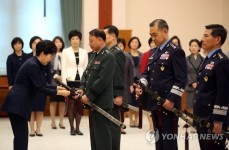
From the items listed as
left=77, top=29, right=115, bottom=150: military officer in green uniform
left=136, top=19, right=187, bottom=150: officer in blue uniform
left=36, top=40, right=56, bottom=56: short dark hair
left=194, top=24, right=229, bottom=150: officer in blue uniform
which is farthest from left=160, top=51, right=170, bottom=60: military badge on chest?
left=36, top=40, right=56, bottom=56: short dark hair

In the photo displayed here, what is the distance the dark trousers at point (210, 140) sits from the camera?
11.6 ft

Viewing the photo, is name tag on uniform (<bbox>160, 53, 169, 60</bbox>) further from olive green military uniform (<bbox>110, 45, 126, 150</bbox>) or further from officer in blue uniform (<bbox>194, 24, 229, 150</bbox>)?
olive green military uniform (<bbox>110, 45, 126, 150</bbox>)

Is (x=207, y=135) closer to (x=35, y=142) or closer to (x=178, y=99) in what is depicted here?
(x=178, y=99)

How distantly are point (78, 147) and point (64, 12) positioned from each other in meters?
4.06

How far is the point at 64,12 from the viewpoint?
30.2 feet

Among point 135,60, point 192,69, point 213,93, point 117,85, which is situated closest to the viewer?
point 213,93

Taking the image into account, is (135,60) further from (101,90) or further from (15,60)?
(101,90)

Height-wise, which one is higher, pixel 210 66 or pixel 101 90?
pixel 210 66

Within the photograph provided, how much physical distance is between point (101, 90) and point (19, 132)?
2.86 ft

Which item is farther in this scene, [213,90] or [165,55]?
[165,55]

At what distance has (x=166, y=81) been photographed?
3.92 metres

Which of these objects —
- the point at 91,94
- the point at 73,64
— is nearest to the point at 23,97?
the point at 91,94

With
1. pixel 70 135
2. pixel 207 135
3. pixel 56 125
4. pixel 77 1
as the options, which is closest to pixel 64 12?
pixel 77 1

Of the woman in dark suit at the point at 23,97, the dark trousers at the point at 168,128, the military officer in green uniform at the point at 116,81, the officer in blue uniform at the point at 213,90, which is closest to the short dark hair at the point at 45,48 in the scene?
the woman in dark suit at the point at 23,97
